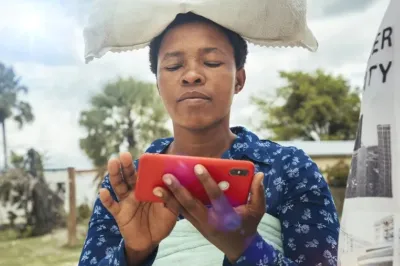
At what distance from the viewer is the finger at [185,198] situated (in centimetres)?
68

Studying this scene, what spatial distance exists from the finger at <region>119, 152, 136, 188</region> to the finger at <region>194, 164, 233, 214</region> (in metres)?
0.09

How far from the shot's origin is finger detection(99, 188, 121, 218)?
0.71 meters

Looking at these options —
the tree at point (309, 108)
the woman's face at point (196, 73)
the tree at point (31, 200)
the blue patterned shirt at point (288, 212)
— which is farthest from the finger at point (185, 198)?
the tree at point (309, 108)

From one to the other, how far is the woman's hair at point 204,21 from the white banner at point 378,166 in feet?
1.12

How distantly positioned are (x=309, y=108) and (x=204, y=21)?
10790 mm

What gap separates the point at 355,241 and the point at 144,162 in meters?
0.26

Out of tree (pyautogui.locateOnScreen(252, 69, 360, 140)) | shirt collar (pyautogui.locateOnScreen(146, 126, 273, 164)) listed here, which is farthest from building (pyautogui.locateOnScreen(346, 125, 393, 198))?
tree (pyautogui.locateOnScreen(252, 69, 360, 140))

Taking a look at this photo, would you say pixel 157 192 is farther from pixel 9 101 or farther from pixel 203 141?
pixel 9 101

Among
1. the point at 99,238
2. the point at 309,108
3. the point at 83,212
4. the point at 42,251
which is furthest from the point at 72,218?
the point at 309,108

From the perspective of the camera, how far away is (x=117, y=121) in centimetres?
451

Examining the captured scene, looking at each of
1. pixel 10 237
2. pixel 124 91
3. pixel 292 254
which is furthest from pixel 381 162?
pixel 10 237

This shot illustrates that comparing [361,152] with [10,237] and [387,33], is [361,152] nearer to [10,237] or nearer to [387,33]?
[387,33]

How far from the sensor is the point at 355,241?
0.57 metres

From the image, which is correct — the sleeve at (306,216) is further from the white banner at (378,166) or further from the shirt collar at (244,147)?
the white banner at (378,166)
